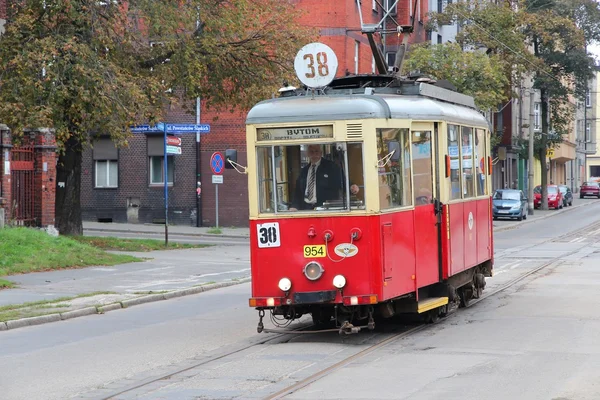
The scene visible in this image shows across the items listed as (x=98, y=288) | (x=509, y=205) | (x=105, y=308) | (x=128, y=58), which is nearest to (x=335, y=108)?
(x=105, y=308)

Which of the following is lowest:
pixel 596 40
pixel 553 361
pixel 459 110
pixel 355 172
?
pixel 553 361

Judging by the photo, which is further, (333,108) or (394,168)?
(394,168)

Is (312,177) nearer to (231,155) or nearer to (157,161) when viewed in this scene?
(231,155)

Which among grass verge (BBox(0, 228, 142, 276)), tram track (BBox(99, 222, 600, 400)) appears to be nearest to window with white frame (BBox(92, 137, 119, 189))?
grass verge (BBox(0, 228, 142, 276))

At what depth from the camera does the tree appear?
82.6 feet

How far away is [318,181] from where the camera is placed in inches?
469

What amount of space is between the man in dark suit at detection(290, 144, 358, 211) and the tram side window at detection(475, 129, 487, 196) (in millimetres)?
4342

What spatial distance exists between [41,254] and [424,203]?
472 inches

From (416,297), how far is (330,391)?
404cm

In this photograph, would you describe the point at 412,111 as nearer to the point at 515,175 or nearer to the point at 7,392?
the point at 7,392

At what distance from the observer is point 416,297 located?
504 inches

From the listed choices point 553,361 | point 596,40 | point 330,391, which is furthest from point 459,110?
point 596,40

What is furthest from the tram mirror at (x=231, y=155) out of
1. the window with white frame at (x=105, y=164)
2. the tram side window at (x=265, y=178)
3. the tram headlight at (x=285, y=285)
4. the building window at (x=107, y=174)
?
the building window at (x=107, y=174)

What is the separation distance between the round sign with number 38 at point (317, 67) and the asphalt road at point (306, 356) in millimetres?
3078
